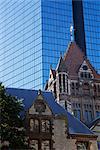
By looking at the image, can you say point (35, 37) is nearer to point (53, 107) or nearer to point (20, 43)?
point (20, 43)

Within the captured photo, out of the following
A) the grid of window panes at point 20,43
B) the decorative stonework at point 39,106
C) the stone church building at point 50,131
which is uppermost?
the grid of window panes at point 20,43

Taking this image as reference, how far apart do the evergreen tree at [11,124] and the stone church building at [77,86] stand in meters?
41.8

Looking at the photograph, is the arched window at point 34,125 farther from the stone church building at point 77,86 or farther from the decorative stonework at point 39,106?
the stone church building at point 77,86

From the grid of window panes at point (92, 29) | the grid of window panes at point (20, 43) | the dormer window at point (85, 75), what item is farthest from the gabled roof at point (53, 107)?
the grid of window panes at point (92, 29)

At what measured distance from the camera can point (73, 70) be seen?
90750 millimetres

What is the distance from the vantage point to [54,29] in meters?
122

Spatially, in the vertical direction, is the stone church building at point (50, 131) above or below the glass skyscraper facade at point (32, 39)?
below

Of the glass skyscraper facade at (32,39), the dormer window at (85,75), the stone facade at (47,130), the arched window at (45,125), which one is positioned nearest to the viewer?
the stone facade at (47,130)

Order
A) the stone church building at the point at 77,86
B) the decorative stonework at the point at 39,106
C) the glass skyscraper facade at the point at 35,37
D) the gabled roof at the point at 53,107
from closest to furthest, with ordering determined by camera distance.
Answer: the decorative stonework at the point at 39,106, the gabled roof at the point at 53,107, the stone church building at the point at 77,86, the glass skyscraper facade at the point at 35,37

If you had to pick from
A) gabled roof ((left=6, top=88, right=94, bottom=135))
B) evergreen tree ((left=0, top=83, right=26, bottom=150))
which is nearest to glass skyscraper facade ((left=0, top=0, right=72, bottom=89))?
gabled roof ((left=6, top=88, right=94, bottom=135))

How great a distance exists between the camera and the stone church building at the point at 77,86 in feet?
276

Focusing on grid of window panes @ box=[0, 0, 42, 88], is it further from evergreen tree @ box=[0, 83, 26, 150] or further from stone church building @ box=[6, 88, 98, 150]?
evergreen tree @ box=[0, 83, 26, 150]

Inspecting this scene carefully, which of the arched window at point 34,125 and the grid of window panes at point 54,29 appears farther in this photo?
the grid of window panes at point 54,29

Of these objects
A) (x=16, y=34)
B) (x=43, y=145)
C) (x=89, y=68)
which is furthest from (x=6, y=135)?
(x=16, y=34)
